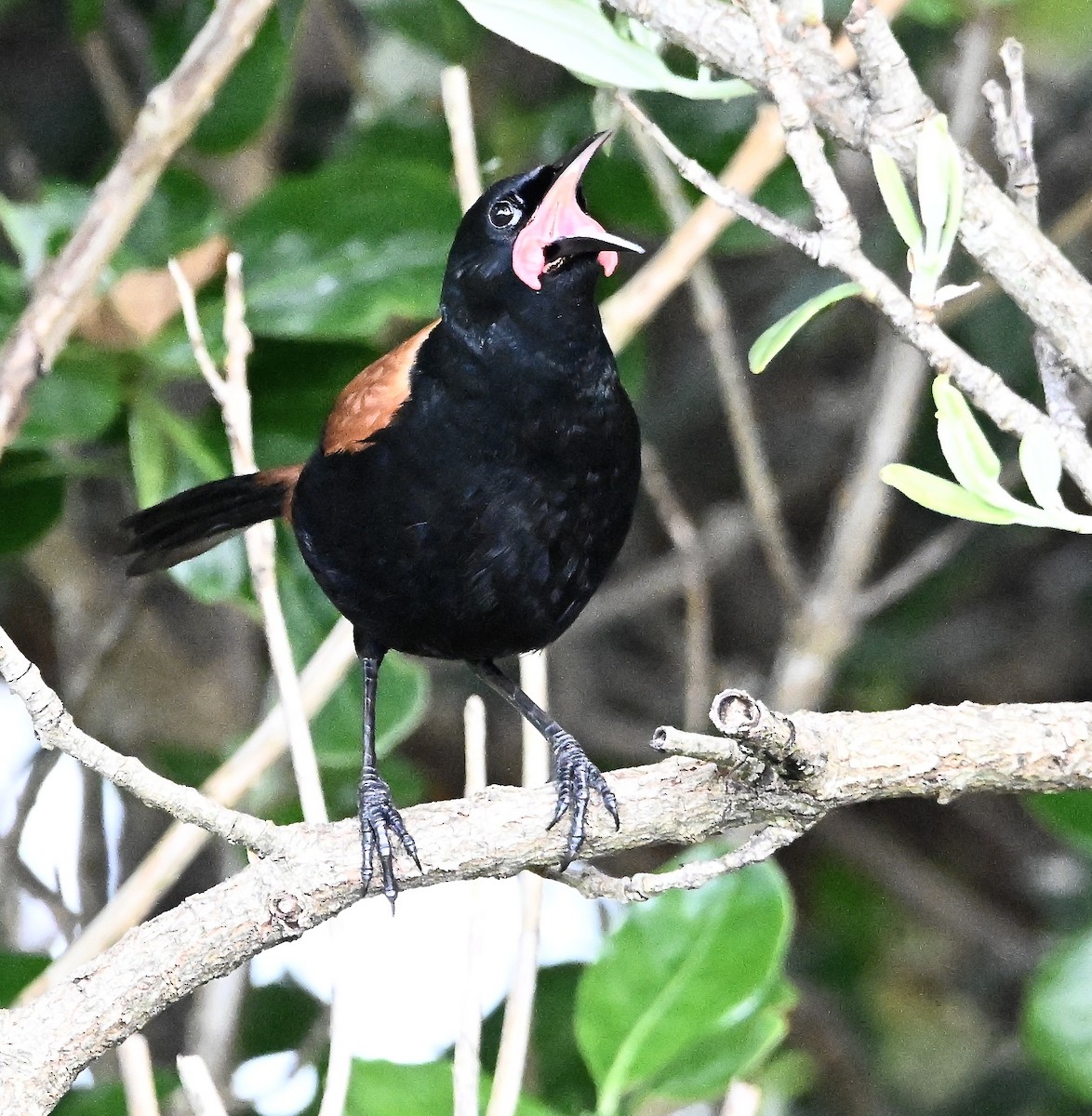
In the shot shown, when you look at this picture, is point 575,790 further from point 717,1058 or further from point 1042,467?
point 1042,467

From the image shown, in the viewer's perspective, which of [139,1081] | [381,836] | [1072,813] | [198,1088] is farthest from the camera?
[1072,813]

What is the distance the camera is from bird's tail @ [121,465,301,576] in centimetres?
208

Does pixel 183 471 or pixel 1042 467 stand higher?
pixel 183 471

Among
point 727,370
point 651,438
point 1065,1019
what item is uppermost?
point 651,438

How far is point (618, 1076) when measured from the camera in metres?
1.73

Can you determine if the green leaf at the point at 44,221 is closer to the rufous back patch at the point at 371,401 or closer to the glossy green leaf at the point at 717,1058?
the rufous back patch at the point at 371,401

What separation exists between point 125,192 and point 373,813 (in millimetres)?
779

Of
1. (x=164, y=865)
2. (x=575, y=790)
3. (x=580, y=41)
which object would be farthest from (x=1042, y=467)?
(x=164, y=865)

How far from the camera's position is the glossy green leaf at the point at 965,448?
1109mm

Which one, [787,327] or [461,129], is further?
[461,129]

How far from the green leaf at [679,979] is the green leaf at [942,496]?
2.55 feet

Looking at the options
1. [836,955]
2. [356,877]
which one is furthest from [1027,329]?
[356,877]

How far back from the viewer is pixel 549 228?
169cm

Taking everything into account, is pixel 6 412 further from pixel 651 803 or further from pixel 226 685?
pixel 226 685
